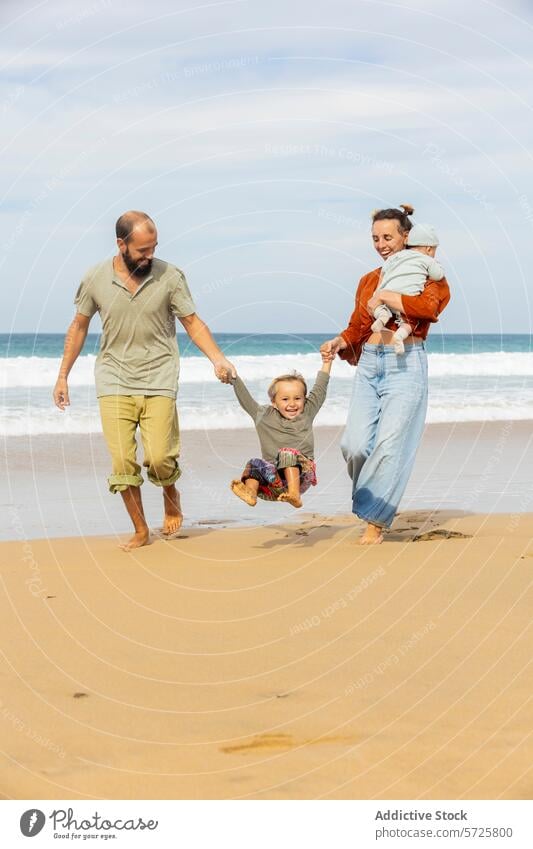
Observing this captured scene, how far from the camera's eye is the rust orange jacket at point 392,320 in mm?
7457

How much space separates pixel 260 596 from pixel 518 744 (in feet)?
7.93

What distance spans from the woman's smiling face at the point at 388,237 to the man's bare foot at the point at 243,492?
1.83 metres

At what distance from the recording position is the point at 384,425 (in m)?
7.79

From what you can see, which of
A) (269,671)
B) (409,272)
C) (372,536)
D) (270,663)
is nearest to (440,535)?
(372,536)

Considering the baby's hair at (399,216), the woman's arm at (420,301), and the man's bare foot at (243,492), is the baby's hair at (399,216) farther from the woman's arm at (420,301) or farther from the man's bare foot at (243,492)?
the man's bare foot at (243,492)

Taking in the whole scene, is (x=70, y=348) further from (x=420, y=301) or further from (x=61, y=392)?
(x=420, y=301)

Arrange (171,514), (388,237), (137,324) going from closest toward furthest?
(388,237), (137,324), (171,514)

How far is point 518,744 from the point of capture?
4223 mm

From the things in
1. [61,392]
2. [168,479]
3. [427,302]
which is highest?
[427,302]

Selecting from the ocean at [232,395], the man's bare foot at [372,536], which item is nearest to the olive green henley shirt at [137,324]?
→ the man's bare foot at [372,536]

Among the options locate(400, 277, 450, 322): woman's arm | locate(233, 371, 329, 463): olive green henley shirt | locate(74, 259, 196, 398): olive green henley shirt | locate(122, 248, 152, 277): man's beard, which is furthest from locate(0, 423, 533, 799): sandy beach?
locate(122, 248, 152, 277): man's beard

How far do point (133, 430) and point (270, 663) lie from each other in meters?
3.14
